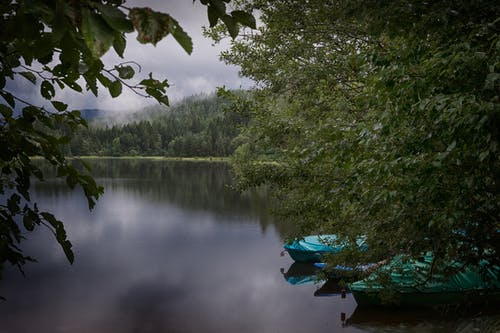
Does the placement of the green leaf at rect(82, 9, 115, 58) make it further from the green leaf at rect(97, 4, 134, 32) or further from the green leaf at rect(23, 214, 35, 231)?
the green leaf at rect(23, 214, 35, 231)

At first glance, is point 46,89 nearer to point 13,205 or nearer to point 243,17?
point 13,205

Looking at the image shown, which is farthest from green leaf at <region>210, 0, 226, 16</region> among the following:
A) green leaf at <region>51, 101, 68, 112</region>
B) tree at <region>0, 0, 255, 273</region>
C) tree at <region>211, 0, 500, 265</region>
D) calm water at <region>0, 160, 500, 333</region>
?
calm water at <region>0, 160, 500, 333</region>

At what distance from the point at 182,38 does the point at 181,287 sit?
829 inches

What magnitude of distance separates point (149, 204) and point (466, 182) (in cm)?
4552

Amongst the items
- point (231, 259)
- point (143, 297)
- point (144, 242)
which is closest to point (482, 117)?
point (143, 297)

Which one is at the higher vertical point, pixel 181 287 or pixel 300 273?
pixel 300 273

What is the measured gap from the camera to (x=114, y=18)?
1067 millimetres

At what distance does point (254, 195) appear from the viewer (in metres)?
50.0

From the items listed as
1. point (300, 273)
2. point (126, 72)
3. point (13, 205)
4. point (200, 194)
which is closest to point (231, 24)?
point (126, 72)

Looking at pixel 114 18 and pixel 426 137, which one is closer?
pixel 114 18

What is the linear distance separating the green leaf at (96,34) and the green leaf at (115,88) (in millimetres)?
819

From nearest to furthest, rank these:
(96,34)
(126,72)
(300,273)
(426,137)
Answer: (96,34) < (126,72) < (426,137) < (300,273)

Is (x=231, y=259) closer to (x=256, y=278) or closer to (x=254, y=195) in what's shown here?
(x=256, y=278)

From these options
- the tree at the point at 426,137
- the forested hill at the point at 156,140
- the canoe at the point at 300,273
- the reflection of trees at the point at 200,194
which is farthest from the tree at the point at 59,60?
the forested hill at the point at 156,140
